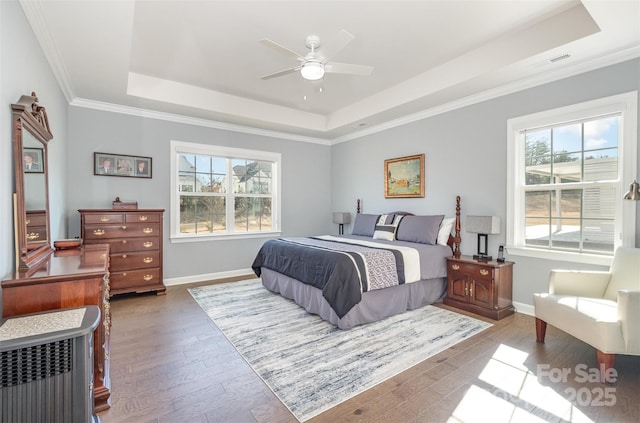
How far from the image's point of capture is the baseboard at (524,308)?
343 centimetres

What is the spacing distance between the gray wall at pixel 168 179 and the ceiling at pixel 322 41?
0.93 feet

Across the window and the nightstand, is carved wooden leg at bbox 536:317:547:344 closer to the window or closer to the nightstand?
the nightstand

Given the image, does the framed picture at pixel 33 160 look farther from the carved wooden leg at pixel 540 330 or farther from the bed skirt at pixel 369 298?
the carved wooden leg at pixel 540 330

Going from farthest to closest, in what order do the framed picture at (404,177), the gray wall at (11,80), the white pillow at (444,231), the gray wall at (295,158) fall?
the framed picture at (404,177), the white pillow at (444,231), the gray wall at (295,158), the gray wall at (11,80)

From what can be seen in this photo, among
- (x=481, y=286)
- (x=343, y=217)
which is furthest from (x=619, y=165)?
(x=343, y=217)

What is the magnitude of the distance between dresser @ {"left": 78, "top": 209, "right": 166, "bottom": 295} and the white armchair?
178 inches

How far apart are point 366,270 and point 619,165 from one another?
8.50 ft

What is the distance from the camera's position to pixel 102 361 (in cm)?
196

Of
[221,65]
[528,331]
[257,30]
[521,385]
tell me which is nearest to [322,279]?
[521,385]

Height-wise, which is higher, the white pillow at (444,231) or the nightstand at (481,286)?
the white pillow at (444,231)

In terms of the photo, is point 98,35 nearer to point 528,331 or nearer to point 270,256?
point 270,256

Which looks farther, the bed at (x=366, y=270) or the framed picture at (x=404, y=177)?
the framed picture at (x=404, y=177)

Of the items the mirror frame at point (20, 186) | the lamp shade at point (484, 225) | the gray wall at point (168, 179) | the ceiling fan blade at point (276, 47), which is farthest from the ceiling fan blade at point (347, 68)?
the gray wall at point (168, 179)

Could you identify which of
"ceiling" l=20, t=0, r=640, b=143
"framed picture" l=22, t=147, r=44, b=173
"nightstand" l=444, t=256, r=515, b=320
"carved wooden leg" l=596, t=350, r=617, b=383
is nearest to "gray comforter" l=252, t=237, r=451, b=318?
"nightstand" l=444, t=256, r=515, b=320
